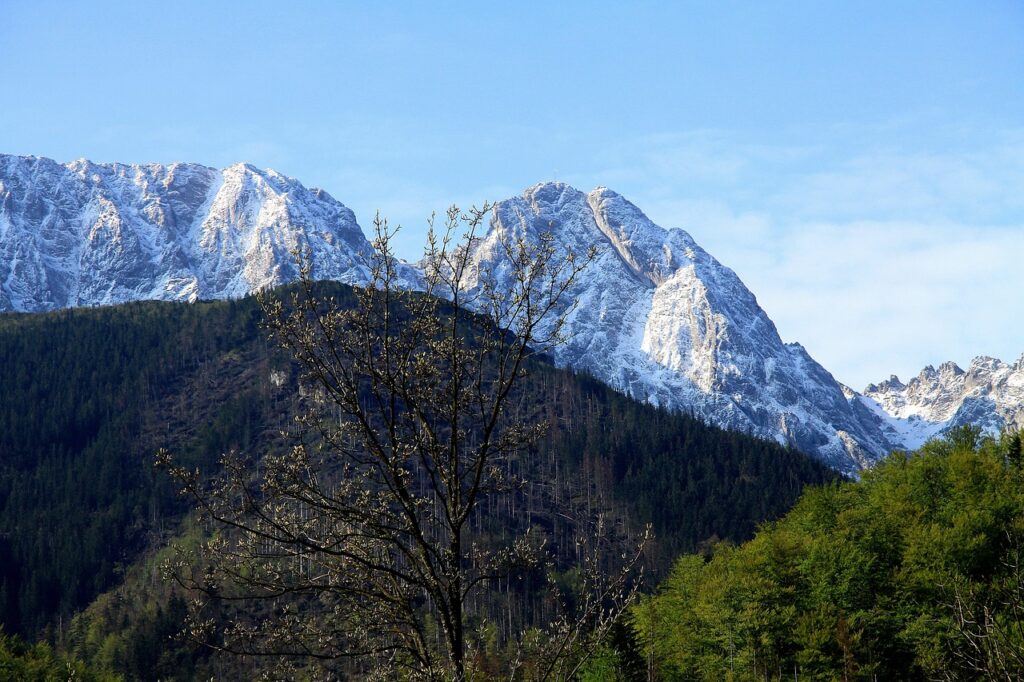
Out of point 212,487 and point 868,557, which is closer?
point 212,487

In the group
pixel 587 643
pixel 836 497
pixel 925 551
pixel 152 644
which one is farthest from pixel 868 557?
pixel 152 644

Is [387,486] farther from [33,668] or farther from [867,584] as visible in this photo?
[33,668]

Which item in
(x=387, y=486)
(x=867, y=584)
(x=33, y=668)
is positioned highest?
(x=387, y=486)

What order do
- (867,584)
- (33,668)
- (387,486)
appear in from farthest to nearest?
(33,668) < (867,584) < (387,486)

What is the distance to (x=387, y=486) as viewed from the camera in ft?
58.0

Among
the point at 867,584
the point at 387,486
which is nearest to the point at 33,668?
the point at 867,584

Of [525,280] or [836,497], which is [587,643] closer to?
[525,280]

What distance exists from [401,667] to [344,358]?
5.58 metres

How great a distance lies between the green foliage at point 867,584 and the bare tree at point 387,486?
56.2 metres

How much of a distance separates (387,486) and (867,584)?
68.6 meters

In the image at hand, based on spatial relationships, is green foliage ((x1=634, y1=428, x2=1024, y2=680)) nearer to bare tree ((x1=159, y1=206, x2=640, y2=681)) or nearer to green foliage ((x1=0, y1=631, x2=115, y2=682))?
green foliage ((x1=0, y1=631, x2=115, y2=682))

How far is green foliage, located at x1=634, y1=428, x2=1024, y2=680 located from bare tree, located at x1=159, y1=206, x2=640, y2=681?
184 feet

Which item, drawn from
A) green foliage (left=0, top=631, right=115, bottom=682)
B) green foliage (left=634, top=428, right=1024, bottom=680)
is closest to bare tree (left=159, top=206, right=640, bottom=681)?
green foliage (left=634, top=428, right=1024, bottom=680)

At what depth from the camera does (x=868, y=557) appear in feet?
254
